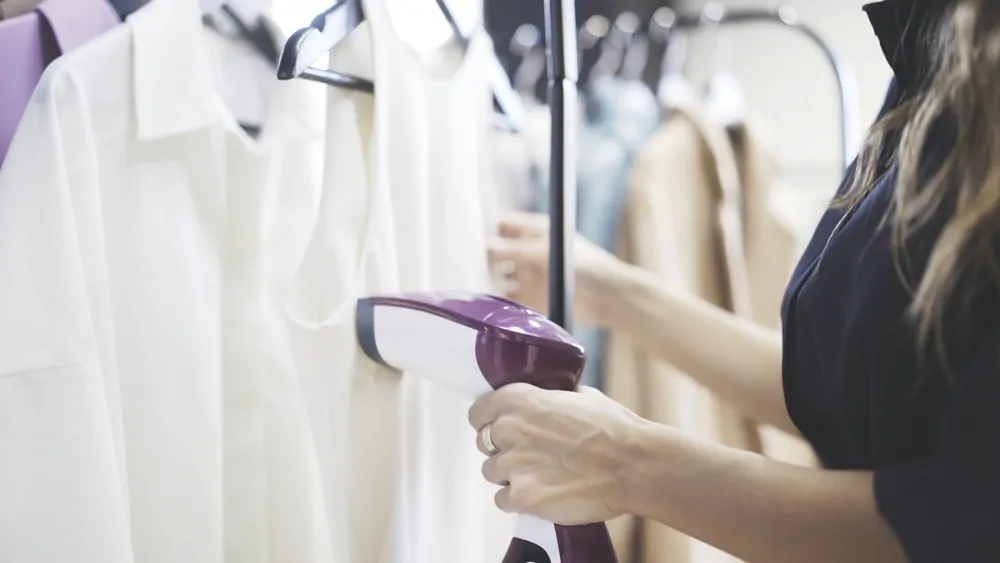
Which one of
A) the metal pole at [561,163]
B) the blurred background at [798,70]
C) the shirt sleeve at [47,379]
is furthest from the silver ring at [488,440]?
the blurred background at [798,70]

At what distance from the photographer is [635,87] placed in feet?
3.12

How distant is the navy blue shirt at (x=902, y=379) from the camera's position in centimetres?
37

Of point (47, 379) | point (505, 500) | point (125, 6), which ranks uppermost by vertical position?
point (125, 6)

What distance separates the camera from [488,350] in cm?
49

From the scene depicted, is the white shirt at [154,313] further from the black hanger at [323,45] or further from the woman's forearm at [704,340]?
the woman's forearm at [704,340]

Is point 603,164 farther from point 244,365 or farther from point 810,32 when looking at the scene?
point 244,365

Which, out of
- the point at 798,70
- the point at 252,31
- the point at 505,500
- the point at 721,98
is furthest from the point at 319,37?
the point at 798,70

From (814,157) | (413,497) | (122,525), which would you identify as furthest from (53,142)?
(814,157)

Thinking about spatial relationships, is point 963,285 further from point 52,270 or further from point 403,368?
point 52,270

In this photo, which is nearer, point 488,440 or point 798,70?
point 488,440

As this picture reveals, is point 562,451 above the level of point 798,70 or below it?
below

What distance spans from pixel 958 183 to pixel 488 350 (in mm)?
271

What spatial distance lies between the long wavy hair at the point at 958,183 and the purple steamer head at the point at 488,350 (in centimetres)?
20

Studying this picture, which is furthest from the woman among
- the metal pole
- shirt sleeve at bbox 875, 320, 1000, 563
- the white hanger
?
the white hanger
